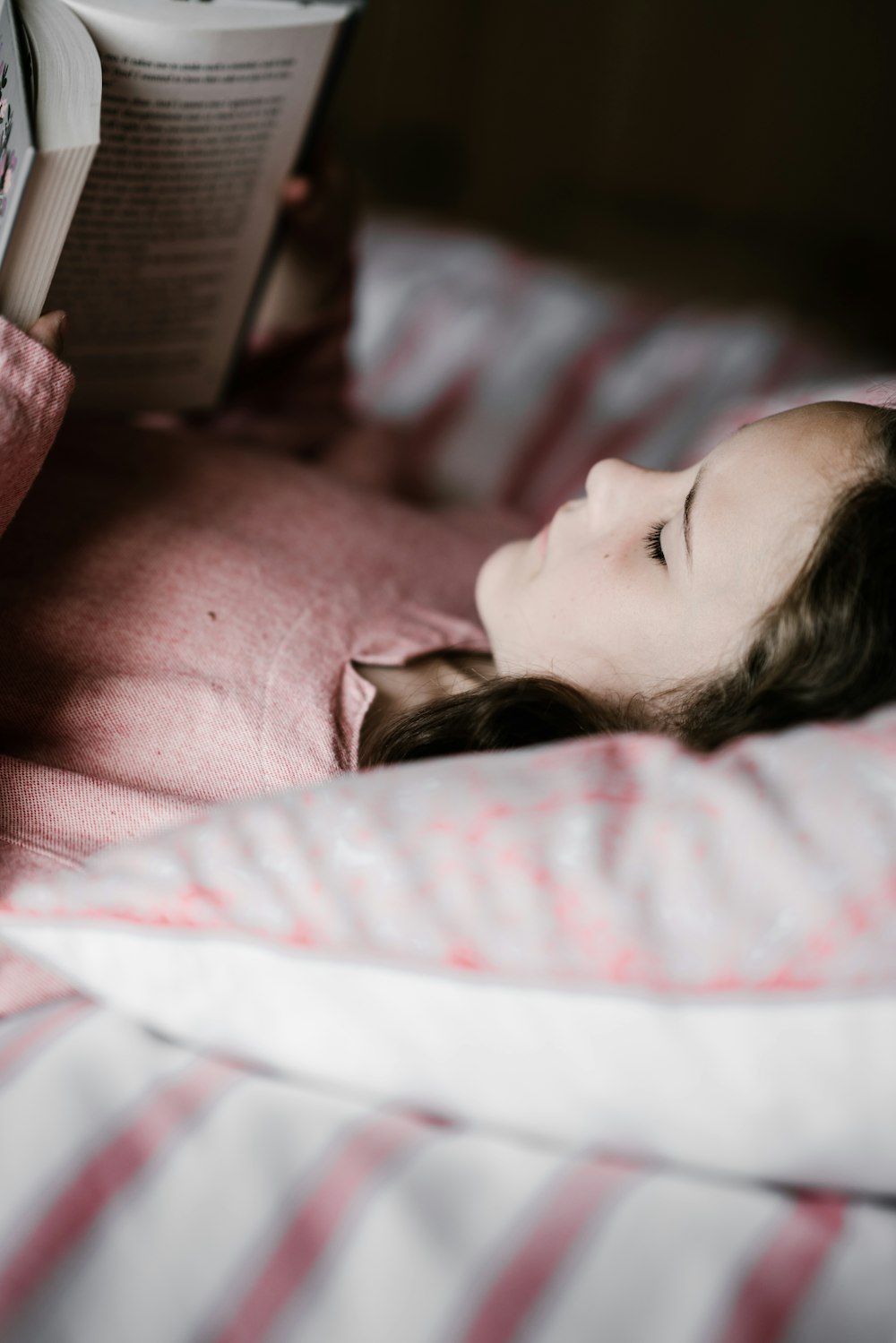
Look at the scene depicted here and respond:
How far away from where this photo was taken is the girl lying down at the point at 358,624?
561 millimetres

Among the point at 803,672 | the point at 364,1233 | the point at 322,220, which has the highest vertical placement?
the point at 322,220

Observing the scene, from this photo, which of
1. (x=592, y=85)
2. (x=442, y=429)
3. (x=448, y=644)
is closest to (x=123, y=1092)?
(x=448, y=644)

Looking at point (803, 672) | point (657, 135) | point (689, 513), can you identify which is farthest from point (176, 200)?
point (657, 135)

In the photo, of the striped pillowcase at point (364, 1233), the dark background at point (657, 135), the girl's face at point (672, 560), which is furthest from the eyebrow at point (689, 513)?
the dark background at point (657, 135)

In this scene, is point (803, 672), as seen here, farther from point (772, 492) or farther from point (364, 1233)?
point (364, 1233)

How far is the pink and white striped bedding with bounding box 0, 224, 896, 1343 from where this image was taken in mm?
397

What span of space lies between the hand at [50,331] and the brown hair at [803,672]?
287 millimetres

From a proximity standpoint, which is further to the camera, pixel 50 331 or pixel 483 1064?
pixel 50 331

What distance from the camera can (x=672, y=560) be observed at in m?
0.64

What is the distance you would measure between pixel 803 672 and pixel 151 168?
0.50 metres

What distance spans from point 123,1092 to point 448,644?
14.9 inches

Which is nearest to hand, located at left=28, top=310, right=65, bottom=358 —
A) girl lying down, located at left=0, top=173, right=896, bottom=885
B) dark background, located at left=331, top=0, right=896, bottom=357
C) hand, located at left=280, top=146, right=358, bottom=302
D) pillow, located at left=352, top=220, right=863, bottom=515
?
girl lying down, located at left=0, top=173, right=896, bottom=885

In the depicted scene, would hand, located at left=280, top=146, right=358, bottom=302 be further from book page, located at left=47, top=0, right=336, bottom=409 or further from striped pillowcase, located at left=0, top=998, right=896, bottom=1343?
striped pillowcase, located at left=0, top=998, right=896, bottom=1343

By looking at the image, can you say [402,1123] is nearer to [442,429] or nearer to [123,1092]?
[123,1092]
